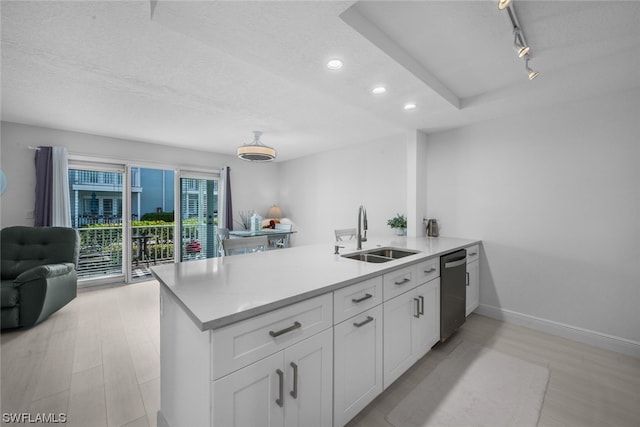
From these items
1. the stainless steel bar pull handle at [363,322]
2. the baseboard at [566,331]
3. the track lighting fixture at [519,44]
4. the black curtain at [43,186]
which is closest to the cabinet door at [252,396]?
the stainless steel bar pull handle at [363,322]

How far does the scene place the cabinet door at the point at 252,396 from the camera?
0.91 metres

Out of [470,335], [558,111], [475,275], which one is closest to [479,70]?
[558,111]

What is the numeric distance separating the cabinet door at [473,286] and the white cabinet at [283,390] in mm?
2191

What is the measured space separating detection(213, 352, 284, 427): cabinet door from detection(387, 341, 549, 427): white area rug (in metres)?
0.90

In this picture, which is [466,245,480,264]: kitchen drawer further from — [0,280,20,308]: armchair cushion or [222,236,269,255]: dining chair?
[0,280,20,308]: armchair cushion

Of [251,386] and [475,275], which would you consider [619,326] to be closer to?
[475,275]

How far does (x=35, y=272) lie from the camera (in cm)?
256

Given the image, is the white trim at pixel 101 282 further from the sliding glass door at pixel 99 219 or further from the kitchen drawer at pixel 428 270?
the kitchen drawer at pixel 428 270

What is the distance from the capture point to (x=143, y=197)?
221 inches

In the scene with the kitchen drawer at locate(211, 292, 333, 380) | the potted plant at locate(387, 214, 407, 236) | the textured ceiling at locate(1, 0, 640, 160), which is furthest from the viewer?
the potted plant at locate(387, 214, 407, 236)

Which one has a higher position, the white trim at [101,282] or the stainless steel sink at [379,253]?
the stainless steel sink at [379,253]

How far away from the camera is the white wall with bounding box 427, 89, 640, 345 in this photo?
2.28 metres

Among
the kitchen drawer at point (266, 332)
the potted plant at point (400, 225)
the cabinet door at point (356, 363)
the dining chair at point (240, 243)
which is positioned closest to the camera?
the kitchen drawer at point (266, 332)

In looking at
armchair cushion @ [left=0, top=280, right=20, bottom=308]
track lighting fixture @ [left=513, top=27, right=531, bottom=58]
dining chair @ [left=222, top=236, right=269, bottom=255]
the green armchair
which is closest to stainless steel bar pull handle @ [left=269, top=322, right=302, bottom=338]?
dining chair @ [left=222, top=236, right=269, bottom=255]
